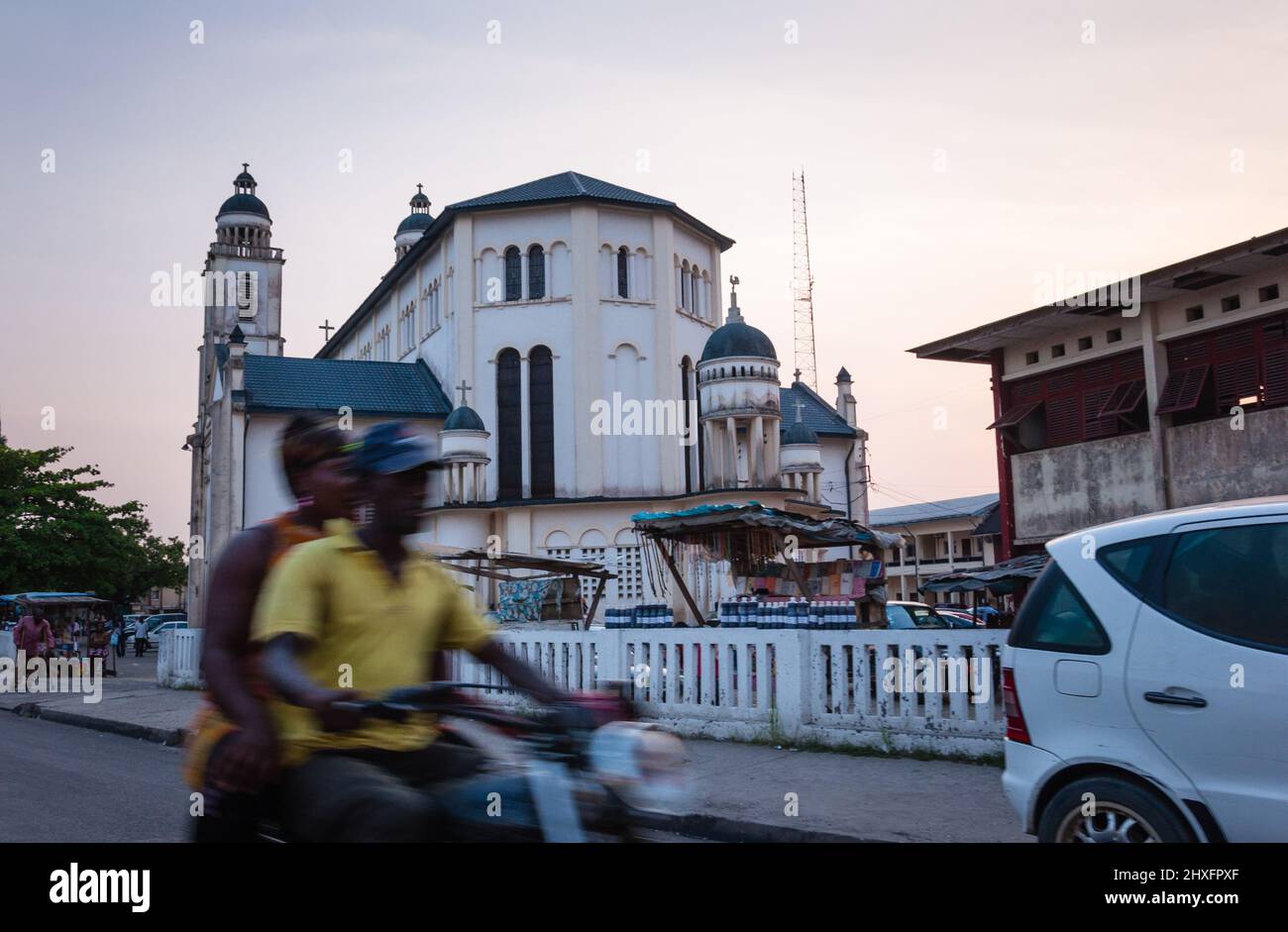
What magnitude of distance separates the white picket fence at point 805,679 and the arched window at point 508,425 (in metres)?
25.1

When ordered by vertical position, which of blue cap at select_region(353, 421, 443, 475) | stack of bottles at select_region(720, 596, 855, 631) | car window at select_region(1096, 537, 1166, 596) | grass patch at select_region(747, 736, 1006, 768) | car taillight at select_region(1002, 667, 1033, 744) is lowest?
grass patch at select_region(747, 736, 1006, 768)

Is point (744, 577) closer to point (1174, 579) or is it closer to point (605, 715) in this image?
point (1174, 579)

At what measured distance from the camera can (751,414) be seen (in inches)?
1394

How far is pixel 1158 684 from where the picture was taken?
4.69 metres

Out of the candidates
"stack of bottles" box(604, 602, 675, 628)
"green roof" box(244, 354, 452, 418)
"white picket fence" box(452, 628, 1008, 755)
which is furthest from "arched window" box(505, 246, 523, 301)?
"white picket fence" box(452, 628, 1008, 755)

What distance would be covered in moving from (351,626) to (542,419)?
35773 mm

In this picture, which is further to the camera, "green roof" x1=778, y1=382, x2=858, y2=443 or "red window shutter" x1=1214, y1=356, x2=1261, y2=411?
"green roof" x1=778, y1=382, x2=858, y2=443

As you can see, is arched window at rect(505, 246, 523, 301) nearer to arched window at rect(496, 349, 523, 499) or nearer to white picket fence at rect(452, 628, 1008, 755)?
arched window at rect(496, 349, 523, 499)

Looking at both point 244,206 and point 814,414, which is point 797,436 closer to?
point 814,414

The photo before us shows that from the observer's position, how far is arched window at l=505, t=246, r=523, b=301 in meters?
39.2

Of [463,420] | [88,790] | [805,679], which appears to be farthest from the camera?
[463,420]

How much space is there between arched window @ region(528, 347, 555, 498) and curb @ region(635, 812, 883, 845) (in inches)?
1208

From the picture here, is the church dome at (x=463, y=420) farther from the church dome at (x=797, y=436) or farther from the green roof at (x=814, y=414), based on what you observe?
the green roof at (x=814, y=414)

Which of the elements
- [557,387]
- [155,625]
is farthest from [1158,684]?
[155,625]
